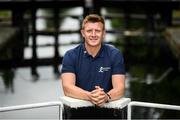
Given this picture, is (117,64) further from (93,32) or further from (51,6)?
(51,6)

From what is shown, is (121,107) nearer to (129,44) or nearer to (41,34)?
(129,44)

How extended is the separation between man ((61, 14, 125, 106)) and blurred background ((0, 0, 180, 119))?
1501mm

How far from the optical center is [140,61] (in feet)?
45.2

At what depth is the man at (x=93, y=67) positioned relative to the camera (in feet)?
11.8

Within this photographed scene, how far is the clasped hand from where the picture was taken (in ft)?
11.2

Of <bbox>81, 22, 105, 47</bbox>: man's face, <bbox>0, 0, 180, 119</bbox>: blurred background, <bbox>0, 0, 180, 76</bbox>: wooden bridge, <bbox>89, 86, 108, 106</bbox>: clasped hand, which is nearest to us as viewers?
<bbox>89, 86, 108, 106</bbox>: clasped hand

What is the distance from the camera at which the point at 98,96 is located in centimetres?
342

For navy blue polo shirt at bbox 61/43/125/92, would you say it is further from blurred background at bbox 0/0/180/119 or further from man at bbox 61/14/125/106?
blurred background at bbox 0/0/180/119

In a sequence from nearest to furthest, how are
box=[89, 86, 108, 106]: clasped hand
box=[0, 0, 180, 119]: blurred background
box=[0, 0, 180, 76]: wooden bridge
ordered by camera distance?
1. box=[89, 86, 108, 106]: clasped hand
2. box=[0, 0, 180, 119]: blurred background
3. box=[0, 0, 180, 76]: wooden bridge

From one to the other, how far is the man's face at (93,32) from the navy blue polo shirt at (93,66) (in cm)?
9

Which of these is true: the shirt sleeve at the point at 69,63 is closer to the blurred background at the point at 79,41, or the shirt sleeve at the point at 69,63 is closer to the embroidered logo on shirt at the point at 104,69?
the embroidered logo on shirt at the point at 104,69

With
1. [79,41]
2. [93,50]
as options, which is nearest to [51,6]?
[79,41]

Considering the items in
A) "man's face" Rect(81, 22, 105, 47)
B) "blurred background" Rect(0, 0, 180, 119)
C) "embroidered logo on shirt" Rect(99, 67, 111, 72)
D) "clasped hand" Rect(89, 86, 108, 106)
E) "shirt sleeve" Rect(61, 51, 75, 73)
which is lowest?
"blurred background" Rect(0, 0, 180, 119)

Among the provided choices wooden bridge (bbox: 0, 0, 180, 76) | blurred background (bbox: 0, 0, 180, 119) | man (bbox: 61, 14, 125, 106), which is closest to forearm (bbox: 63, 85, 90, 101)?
man (bbox: 61, 14, 125, 106)
